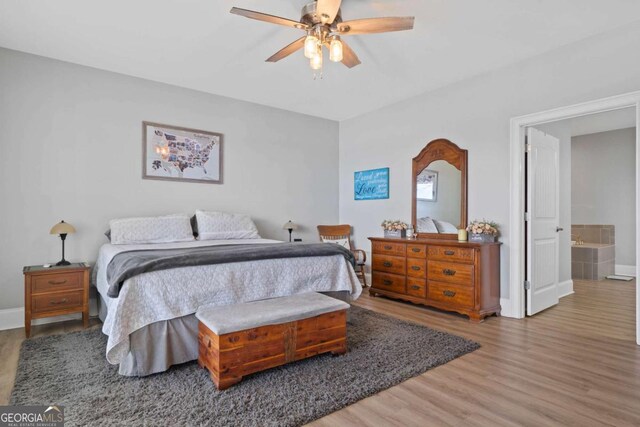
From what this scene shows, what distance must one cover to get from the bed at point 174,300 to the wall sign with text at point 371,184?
7.96ft

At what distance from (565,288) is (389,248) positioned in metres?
2.44

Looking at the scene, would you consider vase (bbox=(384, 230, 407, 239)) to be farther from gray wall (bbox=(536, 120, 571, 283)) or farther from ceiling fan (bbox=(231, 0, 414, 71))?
ceiling fan (bbox=(231, 0, 414, 71))

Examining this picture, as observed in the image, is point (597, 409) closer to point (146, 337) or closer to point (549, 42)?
point (146, 337)

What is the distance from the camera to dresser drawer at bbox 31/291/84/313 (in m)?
2.96


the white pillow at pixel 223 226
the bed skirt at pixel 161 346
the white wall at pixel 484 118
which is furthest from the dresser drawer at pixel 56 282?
the white wall at pixel 484 118

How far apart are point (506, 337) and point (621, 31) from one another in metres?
2.70

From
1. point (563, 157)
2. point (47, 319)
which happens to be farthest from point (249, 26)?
point (563, 157)

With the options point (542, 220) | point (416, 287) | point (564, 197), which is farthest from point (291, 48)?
point (564, 197)

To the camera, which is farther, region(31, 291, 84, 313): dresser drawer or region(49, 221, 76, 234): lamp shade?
region(49, 221, 76, 234): lamp shade

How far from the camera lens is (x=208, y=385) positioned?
2057 mm

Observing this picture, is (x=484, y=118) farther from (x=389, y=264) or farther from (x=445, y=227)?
(x=389, y=264)

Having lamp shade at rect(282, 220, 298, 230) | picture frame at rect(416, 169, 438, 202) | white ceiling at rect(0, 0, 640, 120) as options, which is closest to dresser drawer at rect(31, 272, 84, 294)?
white ceiling at rect(0, 0, 640, 120)

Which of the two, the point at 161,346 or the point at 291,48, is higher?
the point at 291,48

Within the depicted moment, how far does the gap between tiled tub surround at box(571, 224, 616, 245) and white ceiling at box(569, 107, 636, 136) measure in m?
1.69
